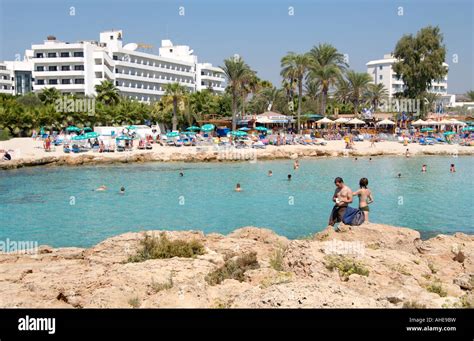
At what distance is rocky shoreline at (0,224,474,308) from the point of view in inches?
215

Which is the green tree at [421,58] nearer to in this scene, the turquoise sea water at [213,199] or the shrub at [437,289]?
the turquoise sea water at [213,199]

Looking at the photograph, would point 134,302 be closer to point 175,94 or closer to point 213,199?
point 213,199

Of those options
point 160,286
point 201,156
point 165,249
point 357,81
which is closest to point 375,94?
point 357,81

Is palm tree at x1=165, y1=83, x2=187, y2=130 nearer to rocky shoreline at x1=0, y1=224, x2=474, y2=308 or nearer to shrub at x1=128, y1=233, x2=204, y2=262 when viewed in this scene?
rocky shoreline at x1=0, y1=224, x2=474, y2=308

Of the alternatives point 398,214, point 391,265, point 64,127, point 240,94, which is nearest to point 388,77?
point 240,94

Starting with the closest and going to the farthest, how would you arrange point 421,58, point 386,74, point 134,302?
point 134,302
point 421,58
point 386,74

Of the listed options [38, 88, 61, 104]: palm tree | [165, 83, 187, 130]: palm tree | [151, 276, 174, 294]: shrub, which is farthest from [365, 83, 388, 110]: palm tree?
[151, 276, 174, 294]: shrub

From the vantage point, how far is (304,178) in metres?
27.4

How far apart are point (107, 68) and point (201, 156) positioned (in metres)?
39.1

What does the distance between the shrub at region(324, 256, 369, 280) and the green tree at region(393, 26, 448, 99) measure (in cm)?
5615

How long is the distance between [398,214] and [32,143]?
106ft

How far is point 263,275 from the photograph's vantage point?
24.1 feet

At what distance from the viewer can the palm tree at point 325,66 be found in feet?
178
